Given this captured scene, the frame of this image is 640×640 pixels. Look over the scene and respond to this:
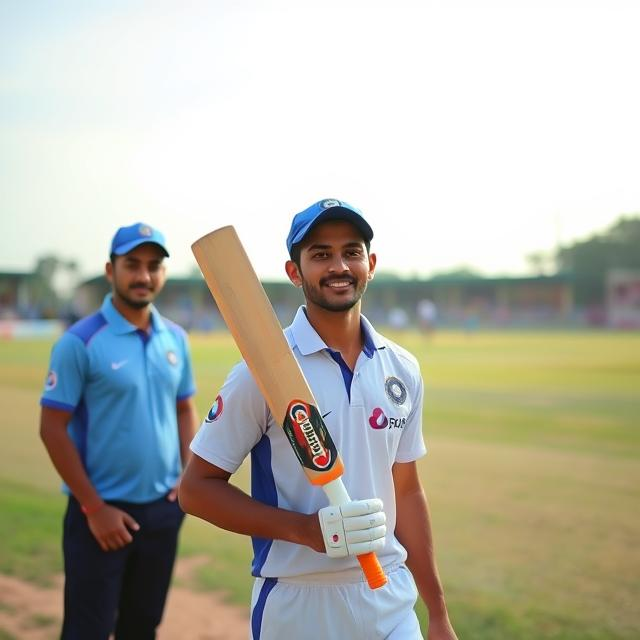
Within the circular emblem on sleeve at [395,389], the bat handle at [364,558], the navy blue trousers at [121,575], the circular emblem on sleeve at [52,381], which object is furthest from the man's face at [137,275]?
the bat handle at [364,558]

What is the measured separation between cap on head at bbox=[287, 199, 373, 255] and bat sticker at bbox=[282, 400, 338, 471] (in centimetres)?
47

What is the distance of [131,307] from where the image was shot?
321 cm

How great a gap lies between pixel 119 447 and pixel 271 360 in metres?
1.31

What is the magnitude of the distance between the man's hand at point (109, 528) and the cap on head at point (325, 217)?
1405mm

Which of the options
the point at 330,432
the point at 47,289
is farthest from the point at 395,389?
the point at 47,289

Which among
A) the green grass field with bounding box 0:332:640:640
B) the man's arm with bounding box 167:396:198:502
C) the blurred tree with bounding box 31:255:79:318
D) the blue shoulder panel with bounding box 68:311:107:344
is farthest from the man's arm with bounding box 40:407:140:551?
the blurred tree with bounding box 31:255:79:318

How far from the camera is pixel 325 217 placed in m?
2.06

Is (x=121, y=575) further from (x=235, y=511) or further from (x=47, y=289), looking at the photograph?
(x=47, y=289)

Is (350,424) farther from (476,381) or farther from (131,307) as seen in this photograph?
(476,381)

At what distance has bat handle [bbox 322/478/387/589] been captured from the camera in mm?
1875

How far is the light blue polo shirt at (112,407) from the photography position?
300 centimetres

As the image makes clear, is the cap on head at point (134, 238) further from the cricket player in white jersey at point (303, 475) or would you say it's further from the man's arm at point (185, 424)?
the cricket player in white jersey at point (303, 475)

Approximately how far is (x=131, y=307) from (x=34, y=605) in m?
1.92

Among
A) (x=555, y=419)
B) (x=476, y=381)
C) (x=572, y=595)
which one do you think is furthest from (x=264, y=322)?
(x=476, y=381)
